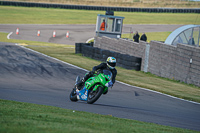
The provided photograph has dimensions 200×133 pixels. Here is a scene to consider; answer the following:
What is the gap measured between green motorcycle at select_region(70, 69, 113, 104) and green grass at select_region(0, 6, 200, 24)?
126 ft

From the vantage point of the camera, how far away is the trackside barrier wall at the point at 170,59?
1673 centimetres

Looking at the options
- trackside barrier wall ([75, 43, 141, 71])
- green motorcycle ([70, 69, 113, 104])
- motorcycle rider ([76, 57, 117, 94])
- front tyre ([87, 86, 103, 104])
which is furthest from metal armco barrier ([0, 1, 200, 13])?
front tyre ([87, 86, 103, 104])

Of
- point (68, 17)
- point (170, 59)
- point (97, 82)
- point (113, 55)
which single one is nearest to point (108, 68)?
point (97, 82)

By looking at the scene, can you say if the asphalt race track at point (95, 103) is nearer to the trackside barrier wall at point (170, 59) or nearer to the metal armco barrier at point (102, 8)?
the trackside barrier wall at point (170, 59)

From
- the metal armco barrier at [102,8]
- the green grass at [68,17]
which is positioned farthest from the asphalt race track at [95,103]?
the metal armco barrier at [102,8]

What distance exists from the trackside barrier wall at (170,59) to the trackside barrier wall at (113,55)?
0.50 metres

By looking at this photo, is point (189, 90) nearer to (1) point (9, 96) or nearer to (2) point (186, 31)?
(2) point (186, 31)

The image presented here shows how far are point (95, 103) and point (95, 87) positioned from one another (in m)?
1.09

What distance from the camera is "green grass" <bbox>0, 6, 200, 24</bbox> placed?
5086 centimetres

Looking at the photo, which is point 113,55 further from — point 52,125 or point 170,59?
point 52,125

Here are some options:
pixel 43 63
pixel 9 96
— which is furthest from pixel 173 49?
pixel 9 96

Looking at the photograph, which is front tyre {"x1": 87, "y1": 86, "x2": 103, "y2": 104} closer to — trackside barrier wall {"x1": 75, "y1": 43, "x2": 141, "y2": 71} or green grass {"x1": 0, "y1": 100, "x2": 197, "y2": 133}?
green grass {"x1": 0, "y1": 100, "x2": 197, "y2": 133}

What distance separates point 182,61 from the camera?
17.5 meters

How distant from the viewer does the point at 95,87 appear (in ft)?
32.7
